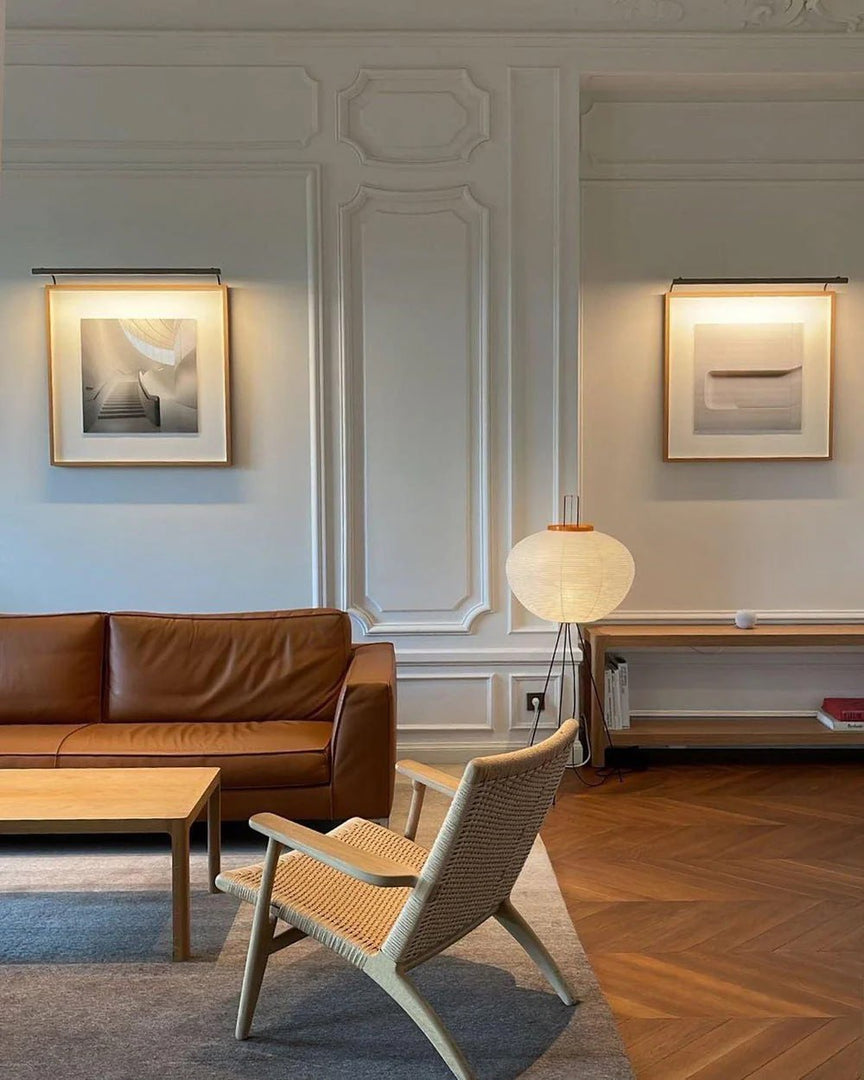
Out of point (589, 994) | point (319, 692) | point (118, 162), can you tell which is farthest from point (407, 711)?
point (118, 162)

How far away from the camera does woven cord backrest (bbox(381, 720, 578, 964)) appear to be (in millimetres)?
2084

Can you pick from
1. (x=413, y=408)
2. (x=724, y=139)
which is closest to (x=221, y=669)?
(x=413, y=408)

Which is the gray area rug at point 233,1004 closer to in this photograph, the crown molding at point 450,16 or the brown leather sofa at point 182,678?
the brown leather sofa at point 182,678

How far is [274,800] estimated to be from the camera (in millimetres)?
3422

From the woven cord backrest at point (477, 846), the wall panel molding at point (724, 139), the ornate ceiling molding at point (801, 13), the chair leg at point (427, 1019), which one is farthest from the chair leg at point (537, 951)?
the ornate ceiling molding at point (801, 13)

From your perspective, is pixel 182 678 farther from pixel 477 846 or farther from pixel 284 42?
pixel 284 42

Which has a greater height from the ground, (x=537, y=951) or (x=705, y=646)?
(x=705, y=646)

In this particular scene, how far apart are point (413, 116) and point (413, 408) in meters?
1.26

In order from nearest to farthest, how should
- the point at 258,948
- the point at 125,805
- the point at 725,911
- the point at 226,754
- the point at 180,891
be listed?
the point at 258,948, the point at 180,891, the point at 125,805, the point at 725,911, the point at 226,754

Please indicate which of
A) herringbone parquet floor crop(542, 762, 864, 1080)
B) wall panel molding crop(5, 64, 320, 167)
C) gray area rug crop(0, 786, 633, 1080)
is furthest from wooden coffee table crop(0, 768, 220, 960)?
wall panel molding crop(5, 64, 320, 167)

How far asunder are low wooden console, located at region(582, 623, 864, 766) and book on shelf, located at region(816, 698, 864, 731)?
29 mm

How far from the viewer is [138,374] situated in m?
4.45

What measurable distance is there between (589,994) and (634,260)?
3.31 metres

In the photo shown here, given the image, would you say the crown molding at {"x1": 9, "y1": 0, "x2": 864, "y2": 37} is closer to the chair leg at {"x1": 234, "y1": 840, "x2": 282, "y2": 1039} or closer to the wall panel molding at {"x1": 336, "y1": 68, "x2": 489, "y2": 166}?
the wall panel molding at {"x1": 336, "y1": 68, "x2": 489, "y2": 166}
